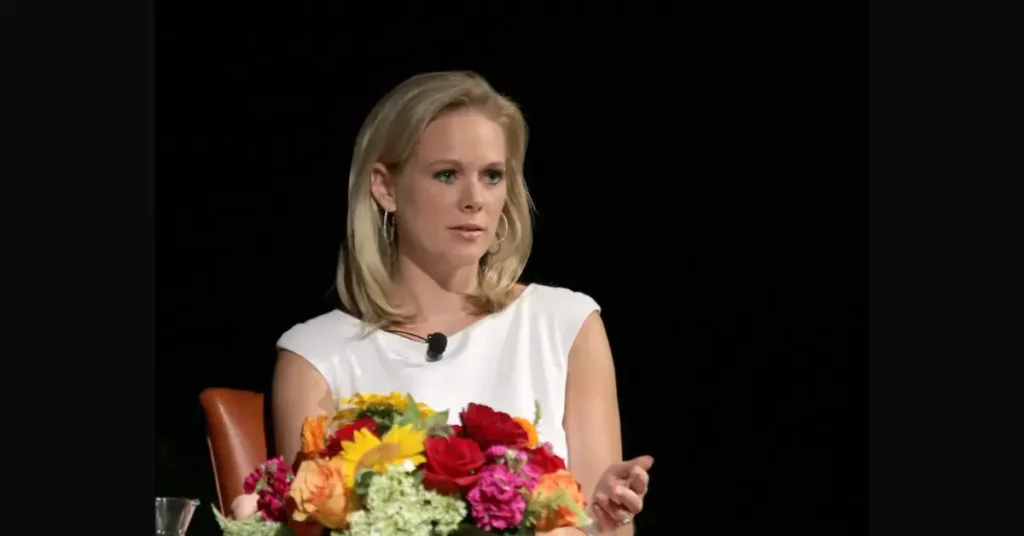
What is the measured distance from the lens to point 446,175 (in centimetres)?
307

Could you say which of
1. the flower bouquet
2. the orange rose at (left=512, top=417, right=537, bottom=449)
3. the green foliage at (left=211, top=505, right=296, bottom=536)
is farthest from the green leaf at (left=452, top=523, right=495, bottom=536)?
the green foliage at (left=211, top=505, right=296, bottom=536)

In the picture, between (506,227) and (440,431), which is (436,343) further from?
(440,431)

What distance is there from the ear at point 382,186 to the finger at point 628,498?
95 centimetres

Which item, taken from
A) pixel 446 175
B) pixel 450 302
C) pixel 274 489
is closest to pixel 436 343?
pixel 450 302

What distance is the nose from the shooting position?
3037 mm

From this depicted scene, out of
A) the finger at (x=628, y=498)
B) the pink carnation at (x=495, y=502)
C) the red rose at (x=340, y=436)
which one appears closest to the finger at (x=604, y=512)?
the finger at (x=628, y=498)

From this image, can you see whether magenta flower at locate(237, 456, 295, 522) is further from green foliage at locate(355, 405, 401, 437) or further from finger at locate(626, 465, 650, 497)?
finger at locate(626, 465, 650, 497)

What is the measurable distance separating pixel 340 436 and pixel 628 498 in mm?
528

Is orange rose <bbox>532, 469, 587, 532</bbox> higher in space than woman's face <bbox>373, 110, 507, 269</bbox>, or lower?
lower

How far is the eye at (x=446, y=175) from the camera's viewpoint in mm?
3062

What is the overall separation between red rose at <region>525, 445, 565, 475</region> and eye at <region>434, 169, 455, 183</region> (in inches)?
32.6

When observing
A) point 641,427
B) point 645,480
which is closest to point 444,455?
point 645,480

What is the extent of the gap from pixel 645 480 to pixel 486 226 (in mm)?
807

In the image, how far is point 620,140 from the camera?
3.56m
